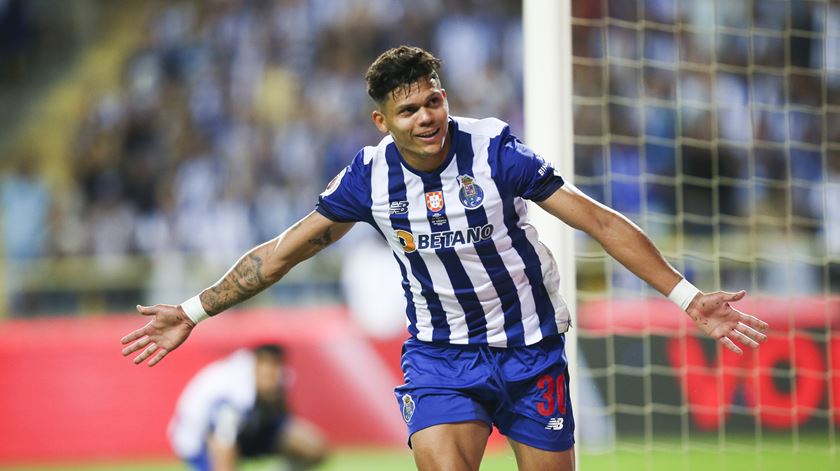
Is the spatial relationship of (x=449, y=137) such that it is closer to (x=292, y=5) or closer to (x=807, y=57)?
(x=807, y=57)

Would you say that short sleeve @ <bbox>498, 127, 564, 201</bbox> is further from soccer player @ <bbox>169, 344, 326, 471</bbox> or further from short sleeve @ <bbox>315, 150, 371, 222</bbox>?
soccer player @ <bbox>169, 344, 326, 471</bbox>

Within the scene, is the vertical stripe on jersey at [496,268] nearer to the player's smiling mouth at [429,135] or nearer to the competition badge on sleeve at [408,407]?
the player's smiling mouth at [429,135]

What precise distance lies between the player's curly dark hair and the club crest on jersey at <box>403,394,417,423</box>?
108 cm

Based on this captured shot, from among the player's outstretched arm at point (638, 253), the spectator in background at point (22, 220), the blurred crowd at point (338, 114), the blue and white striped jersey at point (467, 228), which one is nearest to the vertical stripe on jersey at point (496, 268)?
the blue and white striped jersey at point (467, 228)

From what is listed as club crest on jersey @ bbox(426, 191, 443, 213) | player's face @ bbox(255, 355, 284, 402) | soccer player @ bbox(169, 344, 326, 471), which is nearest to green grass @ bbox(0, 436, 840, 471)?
soccer player @ bbox(169, 344, 326, 471)

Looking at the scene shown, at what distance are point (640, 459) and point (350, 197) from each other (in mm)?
5768

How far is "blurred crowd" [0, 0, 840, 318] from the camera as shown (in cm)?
1105

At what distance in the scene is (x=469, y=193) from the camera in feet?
13.7

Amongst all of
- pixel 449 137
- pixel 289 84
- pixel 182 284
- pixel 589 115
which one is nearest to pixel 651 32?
pixel 589 115

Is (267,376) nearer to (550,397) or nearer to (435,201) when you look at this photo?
(550,397)

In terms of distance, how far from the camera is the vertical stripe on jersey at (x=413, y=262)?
4250 mm

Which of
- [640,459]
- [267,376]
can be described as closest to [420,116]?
[267,376]

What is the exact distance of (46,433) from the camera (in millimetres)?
9453

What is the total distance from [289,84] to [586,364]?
6.14 metres
